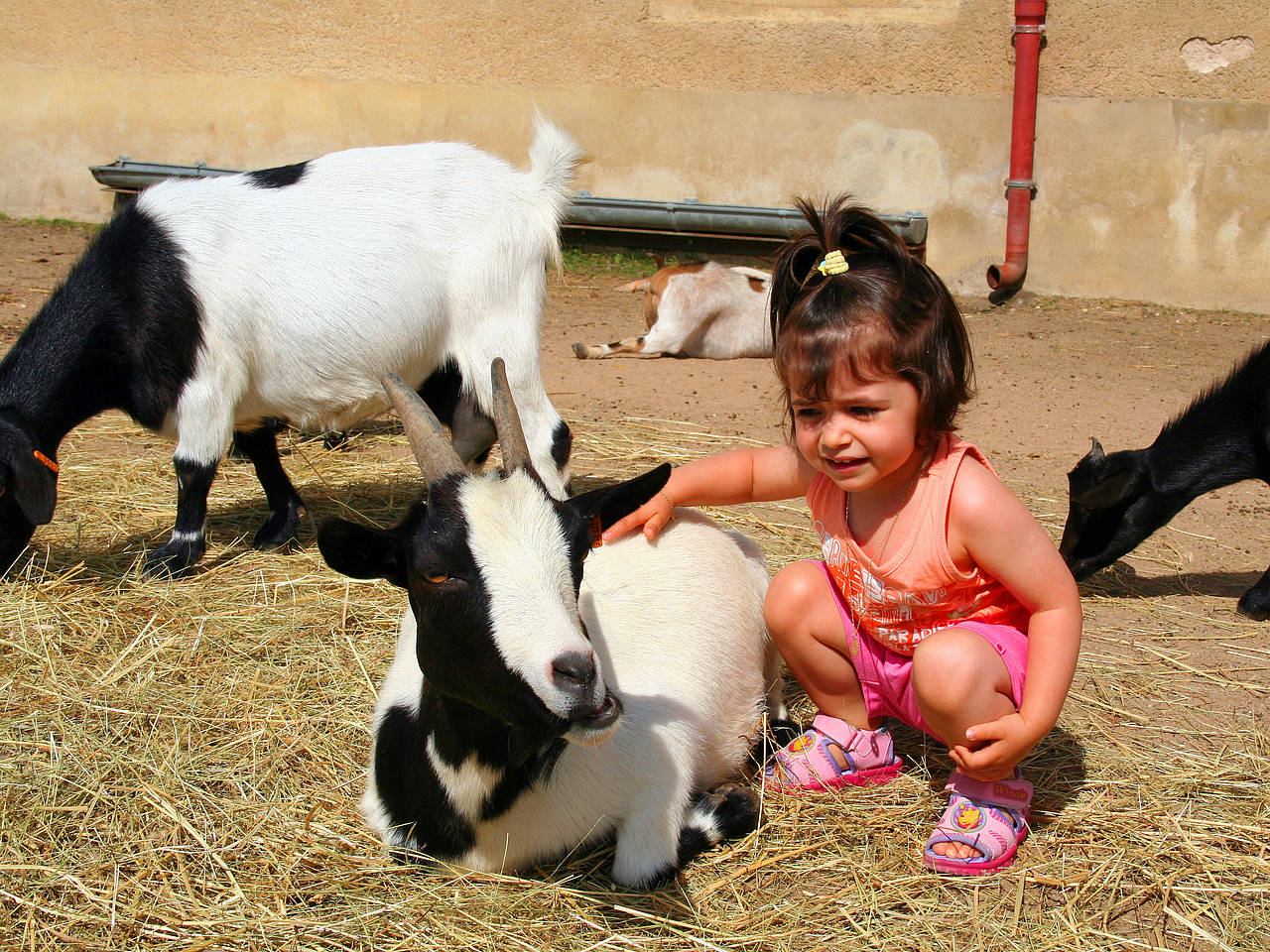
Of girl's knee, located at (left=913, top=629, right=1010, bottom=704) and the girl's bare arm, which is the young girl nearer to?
girl's knee, located at (left=913, top=629, right=1010, bottom=704)

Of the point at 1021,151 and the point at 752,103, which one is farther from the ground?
the point at 752,103

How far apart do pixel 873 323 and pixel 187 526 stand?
287cm

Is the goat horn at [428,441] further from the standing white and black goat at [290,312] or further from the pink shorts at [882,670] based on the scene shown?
the standing white and black goat at [290,312]

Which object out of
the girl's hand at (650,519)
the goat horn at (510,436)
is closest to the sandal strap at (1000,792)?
the girl's hand at (650,519)

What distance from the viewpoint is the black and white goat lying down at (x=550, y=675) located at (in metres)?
2.11

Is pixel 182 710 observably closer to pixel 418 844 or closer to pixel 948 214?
pixel 418 844

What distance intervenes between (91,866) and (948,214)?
7682 millimetres

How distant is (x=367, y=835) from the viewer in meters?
2.66

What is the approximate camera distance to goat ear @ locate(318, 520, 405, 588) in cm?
215

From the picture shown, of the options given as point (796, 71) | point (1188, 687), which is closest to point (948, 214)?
point (796, 71)

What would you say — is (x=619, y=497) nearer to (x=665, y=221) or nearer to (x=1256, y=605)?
(x=1256, y=605)

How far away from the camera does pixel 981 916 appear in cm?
242

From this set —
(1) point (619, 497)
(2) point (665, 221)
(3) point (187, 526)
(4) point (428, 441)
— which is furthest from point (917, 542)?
(2) point (665, 221)

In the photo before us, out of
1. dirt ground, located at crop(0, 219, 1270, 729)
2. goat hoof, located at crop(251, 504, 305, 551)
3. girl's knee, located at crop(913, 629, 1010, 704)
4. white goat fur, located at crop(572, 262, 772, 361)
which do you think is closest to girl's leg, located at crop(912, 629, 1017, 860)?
girl's knee, located at crop(913, 629, 1010, 704)
